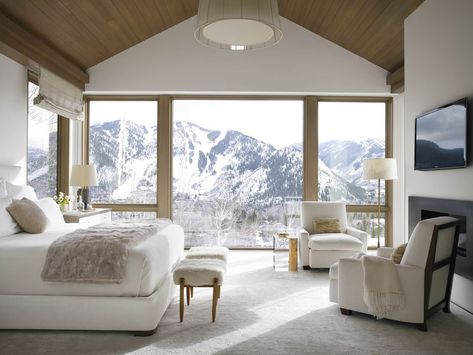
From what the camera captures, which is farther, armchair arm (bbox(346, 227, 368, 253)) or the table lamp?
the table lamp

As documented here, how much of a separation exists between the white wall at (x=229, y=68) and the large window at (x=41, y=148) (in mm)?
908

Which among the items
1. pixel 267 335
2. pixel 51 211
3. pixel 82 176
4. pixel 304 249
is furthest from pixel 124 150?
pixel 267 335

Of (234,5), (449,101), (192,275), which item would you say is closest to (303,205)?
(449,101)

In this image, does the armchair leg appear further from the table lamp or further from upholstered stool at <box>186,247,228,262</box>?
the table lamp

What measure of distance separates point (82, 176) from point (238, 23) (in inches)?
139

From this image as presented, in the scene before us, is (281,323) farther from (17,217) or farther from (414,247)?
(17,217)

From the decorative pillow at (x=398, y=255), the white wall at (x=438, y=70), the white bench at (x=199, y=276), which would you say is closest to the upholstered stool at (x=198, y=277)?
the white bench at (x=199, y=276)

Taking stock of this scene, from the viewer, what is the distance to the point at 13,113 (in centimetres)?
509

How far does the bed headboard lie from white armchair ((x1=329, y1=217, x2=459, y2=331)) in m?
3.80

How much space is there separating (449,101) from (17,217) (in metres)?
4.31

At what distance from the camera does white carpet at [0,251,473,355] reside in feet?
9.34

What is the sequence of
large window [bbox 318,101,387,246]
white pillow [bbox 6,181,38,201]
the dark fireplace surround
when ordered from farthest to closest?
1. large window [bbox 318,101,387,246]
2. white pillow [bbox 6,181,38,201]
3. the dark fireplace surround

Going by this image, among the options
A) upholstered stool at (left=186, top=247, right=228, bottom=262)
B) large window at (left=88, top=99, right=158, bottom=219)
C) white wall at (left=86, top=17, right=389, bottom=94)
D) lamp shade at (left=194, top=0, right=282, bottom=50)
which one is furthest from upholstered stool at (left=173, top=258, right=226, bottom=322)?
white wall at (left=86, top=17, right=389, bottom=94)

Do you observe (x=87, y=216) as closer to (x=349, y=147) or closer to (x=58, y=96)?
(x=58, y=96)
